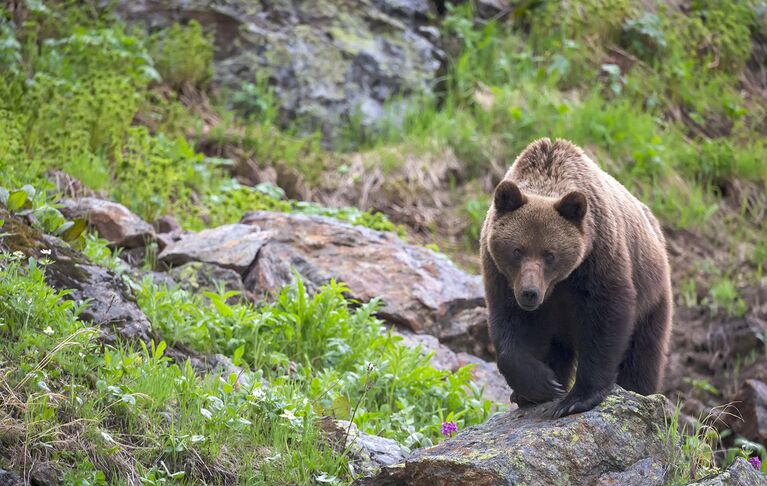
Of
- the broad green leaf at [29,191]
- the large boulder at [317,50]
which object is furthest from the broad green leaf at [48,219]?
the large boulder at [317,50]

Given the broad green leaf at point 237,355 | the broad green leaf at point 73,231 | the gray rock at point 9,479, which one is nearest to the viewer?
the gray rock at point 9,479

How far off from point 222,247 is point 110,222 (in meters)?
0.91

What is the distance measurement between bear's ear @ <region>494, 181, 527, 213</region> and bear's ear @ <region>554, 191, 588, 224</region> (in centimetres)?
21

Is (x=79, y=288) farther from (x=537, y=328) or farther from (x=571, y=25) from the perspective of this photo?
(x=571, y=25)

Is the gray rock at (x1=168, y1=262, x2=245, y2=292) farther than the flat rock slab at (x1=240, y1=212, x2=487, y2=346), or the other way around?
the flat rock slab at (x1=240, y1=212, x2=487, y2=346)

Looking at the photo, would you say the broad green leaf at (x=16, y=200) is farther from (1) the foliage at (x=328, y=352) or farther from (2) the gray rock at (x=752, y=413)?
(2) the gray rock at (x=752, y=413)

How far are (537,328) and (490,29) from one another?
842 cm

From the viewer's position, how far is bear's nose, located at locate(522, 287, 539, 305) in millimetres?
5047

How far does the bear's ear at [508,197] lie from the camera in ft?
17.5

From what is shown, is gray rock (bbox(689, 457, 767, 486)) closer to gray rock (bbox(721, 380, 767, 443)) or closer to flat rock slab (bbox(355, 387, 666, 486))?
flat rock slab (bbox(355, 387, 666, 486))

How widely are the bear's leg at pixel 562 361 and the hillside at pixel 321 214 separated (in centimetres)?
76

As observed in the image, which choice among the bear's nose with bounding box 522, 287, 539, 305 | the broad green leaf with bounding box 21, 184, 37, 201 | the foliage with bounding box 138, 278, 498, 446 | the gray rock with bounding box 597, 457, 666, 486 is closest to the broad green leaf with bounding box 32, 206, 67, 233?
the broad green leaf with bounding box 21, 184, 37, 201

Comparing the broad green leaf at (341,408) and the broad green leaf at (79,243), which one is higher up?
the broad green leaf at (79,243)

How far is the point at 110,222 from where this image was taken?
778 cm
